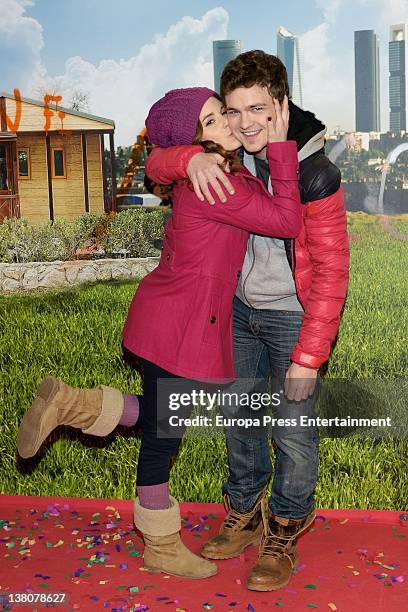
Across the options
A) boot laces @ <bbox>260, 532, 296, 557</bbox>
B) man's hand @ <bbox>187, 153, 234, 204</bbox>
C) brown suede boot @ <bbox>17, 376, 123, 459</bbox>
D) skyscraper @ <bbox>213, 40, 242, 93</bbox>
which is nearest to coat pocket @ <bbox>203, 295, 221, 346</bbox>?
man's hand @ <bbox>187, 153, 234, 204</bbox>

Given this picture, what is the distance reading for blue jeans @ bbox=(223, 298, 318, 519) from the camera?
7.52 ft

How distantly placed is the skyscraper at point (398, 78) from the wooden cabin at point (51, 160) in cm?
105

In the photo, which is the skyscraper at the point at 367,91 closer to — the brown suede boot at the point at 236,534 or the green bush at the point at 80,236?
the green bush at the point at 80,236

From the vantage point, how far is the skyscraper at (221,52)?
2904 millimetres

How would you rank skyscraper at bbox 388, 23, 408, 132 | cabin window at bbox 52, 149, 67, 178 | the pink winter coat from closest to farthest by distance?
the pink winter coat, skyscraper at bbox 388, 23, 408, 132, cabin window at bbox 52, 149, 67, 178

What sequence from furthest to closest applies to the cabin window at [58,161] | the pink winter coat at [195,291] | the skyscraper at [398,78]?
the cabin window at [58,161]
the skyscraper at [398,78]
the pink winter coat at [195,291]

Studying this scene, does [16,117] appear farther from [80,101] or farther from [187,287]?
[187,287]

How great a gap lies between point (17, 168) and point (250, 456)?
4.65 ft

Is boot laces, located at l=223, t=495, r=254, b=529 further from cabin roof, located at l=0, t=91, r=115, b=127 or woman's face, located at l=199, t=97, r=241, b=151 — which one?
cabin roof, located at l=0, t=91, r=115, b=127

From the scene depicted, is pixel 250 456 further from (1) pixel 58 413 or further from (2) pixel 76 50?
(2) pixel 76 50

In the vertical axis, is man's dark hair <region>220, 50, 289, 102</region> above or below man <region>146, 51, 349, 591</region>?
above

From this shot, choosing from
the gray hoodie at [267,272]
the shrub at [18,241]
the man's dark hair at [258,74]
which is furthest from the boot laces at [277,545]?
the shrub at [18,241]

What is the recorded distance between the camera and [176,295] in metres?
2.18

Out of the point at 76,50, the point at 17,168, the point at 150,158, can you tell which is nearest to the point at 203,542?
the point at 150,158
